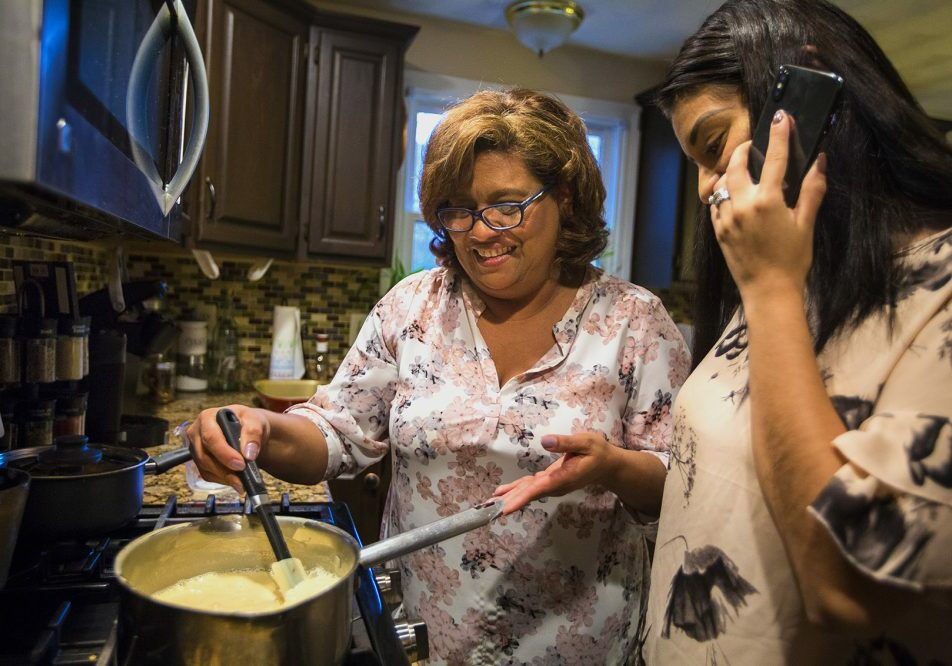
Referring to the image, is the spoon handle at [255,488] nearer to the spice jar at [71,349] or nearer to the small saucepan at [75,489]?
the small saucepan at [75,489]

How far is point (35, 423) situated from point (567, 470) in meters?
0.93

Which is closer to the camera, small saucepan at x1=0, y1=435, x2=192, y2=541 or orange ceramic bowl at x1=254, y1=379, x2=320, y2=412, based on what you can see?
small saucepan at x1=0, y1=435, x2=192, y2=541

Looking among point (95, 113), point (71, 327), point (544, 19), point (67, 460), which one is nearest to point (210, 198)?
point (71, 327)

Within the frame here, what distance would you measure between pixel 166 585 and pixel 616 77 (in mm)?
3386

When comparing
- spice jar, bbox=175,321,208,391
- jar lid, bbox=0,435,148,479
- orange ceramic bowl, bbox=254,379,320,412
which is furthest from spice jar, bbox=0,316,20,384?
spice jar, bbox=175,321,208,391

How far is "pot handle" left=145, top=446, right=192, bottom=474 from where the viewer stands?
1.00 meters

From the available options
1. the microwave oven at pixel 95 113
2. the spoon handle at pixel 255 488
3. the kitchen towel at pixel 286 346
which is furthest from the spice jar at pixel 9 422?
the kitchen towel at pixel 286 346

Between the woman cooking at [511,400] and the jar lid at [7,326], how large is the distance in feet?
1.57

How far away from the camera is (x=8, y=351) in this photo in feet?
3.64

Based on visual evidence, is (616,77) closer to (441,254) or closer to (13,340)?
(441,254)

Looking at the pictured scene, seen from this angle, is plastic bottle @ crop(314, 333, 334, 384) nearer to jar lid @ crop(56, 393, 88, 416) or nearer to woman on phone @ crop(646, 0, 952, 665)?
jar lid @ crop(56, 393, 88, 416)

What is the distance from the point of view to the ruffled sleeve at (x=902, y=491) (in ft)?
1.67

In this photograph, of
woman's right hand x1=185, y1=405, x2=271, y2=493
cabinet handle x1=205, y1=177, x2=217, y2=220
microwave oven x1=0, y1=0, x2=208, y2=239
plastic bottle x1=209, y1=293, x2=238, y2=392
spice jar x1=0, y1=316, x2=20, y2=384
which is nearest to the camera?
microwave oven x1=0, y1=0, x2=208, y2=239

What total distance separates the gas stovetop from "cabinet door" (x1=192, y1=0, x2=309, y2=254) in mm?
1622
